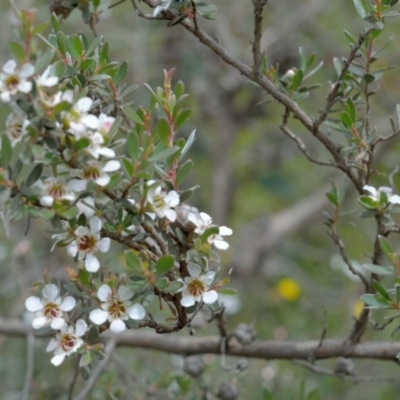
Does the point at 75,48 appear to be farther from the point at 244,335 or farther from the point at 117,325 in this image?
the point at 244,335

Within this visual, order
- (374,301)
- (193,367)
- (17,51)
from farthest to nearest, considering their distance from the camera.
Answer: (193,367), (374,301), (17,51)

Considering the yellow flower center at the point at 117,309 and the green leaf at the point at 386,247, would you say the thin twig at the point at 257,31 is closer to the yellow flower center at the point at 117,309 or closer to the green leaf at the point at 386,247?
the green leaf at the point at 386,247

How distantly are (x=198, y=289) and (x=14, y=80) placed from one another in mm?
342

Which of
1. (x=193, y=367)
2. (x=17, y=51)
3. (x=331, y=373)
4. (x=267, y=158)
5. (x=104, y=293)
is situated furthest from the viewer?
(x=267, y=158)

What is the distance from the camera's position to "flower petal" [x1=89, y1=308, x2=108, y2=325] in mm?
772

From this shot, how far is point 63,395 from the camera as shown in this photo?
181cm

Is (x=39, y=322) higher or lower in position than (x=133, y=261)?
lower

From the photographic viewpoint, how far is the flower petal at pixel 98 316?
0.77 meters

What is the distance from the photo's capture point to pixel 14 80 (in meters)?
0.69

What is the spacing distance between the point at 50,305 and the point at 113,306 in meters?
0.09

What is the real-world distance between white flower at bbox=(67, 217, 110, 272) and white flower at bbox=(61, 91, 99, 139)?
0.42ft

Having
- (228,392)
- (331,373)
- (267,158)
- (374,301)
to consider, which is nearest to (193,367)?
(228,392)

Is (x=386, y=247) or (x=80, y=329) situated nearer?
(x=80, y=329)

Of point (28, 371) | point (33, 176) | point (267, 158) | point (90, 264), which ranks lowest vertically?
point (267, 158)
